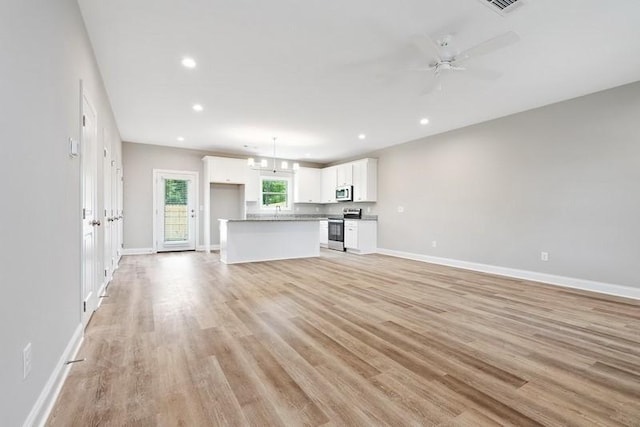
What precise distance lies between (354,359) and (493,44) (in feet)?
9.28

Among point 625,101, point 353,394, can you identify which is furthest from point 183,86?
point 625,101

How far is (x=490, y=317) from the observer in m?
3.03

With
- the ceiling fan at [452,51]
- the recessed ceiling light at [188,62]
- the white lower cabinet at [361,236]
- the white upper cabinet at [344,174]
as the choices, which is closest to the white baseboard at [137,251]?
the white lower cabinet at [361,236]

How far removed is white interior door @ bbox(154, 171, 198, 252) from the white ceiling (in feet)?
7.54

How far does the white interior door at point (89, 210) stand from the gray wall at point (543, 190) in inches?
228

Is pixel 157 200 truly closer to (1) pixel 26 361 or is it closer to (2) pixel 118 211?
(2) pixel 118 211

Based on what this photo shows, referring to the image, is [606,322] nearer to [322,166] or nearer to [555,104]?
[555,104]

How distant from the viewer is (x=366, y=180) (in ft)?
25.6

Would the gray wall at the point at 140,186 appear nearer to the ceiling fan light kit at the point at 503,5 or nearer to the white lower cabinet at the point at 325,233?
the white lower cabinet at the point at 325,233

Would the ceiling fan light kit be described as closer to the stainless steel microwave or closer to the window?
the stainless steel microwave

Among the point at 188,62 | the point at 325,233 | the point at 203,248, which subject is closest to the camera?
the point at 188,62

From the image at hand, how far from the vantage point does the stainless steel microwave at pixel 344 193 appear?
829 cm

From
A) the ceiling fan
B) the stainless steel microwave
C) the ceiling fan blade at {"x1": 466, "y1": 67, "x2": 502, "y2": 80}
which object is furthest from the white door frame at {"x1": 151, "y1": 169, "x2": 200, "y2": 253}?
the ceiling fan blade at {"x1": 466, "y1": 67, "x2": 502, "y2": 80}

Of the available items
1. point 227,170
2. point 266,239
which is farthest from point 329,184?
point 266,239
